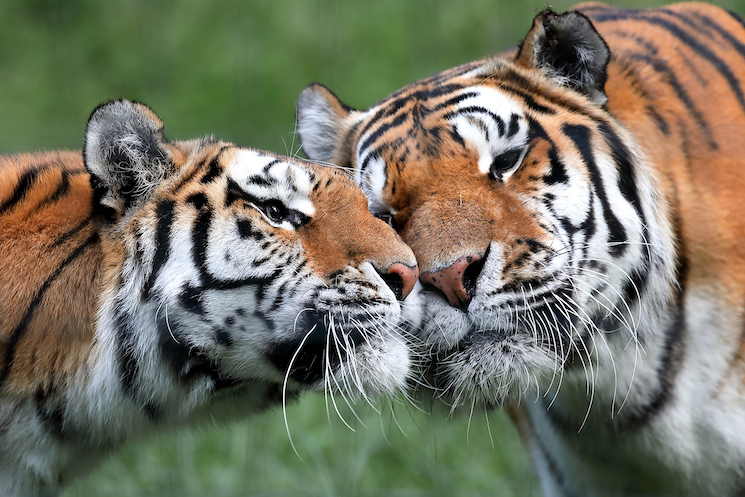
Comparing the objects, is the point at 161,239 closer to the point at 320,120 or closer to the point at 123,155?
the point at 123,155

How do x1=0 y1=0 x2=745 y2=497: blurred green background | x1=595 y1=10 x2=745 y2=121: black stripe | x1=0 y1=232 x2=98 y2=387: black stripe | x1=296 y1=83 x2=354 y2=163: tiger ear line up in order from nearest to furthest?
x1=0 y1=232 x2=98 y2=387: black stripe < x1=595 y1=10 x2=745 y2=121: black stripe < x1=296 y1=83 x2=354 y2=163: tiger ear < x1=0 y1=0 x2=745 y2=497: blurred green background

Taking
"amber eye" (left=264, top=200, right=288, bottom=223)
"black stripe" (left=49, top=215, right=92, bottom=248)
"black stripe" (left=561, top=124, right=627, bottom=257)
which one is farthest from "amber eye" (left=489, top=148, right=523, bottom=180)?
"black stripe" (left=49, top=215, right=92, bottom=248)

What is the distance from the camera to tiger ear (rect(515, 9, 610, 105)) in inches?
65.1

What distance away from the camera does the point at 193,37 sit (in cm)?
480

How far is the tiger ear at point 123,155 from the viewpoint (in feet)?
4.68

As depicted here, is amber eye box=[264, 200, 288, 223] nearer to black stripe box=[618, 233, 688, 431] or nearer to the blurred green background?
black stripe box=[618, 233, 688, 431]

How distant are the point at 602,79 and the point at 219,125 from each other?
307 centimetres

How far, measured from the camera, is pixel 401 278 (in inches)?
56.9

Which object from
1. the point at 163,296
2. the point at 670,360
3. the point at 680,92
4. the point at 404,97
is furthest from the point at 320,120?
the point at 670,360

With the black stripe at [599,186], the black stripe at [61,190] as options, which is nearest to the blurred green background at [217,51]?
the black stripe at [599,186]

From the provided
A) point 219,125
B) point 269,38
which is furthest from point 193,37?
point 219,125

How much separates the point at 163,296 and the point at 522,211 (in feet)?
2.52

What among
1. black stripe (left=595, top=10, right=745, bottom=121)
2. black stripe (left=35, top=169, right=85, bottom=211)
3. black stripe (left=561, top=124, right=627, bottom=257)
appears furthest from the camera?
black stripe (left=595, top=10, right=745, bottom=121)

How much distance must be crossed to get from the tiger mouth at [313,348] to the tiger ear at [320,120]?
75cm
